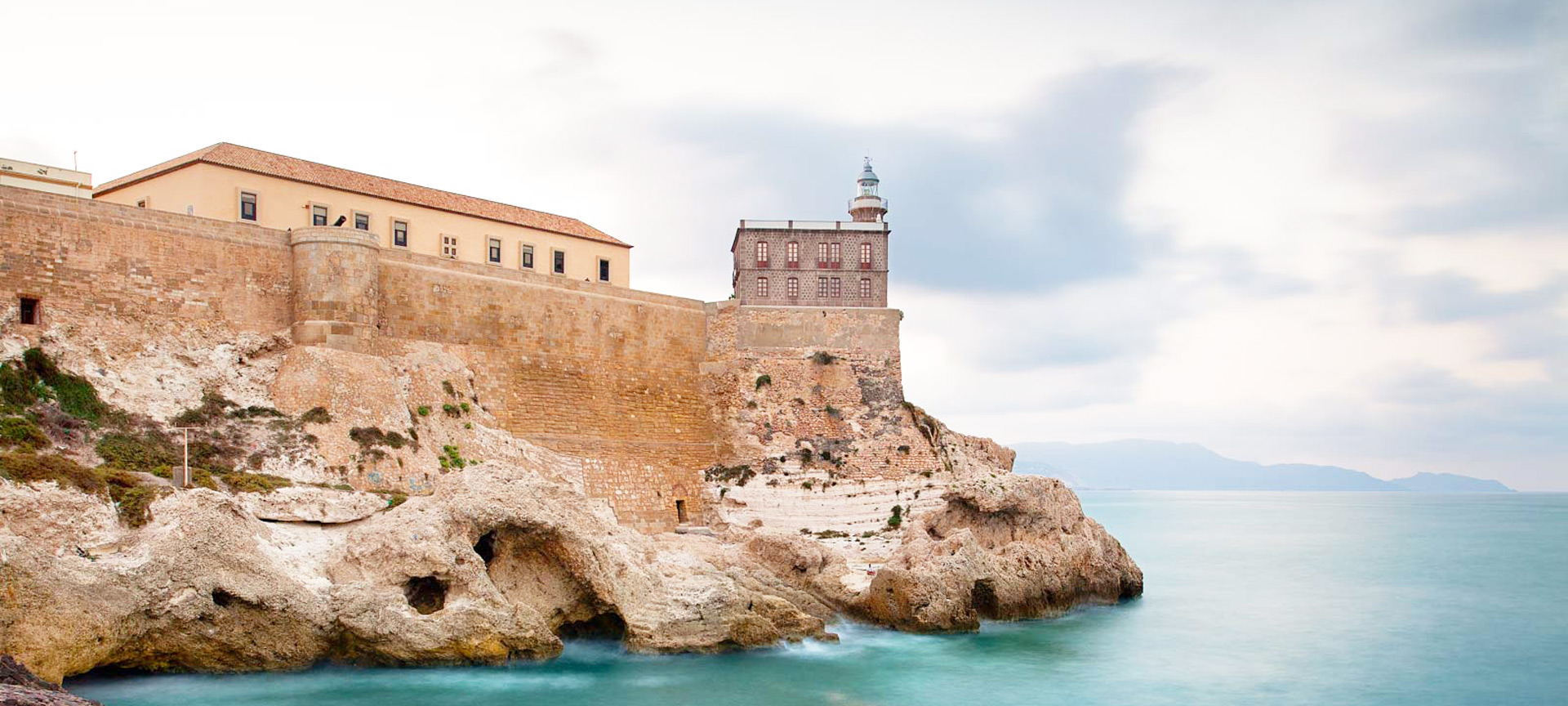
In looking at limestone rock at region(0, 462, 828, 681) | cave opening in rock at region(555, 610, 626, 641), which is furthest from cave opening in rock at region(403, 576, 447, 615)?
cave opening in rock at region(555, 610, 626, 641)

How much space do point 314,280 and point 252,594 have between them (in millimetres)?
8587

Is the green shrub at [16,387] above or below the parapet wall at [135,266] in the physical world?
below

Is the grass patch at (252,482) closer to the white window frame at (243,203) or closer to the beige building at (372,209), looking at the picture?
the beige building at (372,209)

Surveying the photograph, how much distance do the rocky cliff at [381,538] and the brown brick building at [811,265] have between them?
6.49 metres

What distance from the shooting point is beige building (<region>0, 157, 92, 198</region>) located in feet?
74.0

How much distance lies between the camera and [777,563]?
21359mm

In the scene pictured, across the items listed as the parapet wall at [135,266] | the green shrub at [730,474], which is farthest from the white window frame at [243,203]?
the green shrub at [730,474]

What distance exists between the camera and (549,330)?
85.9ft

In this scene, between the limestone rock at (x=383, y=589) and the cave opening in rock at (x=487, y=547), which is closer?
the limestone rock at (x=383, y=589)

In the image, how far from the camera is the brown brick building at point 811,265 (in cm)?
3169

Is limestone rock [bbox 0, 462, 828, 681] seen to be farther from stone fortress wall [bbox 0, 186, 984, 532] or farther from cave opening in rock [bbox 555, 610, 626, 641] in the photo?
stone fortress wall [bbox 0, 186, 984, 532]

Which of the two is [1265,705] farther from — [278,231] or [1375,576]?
[1375,576]

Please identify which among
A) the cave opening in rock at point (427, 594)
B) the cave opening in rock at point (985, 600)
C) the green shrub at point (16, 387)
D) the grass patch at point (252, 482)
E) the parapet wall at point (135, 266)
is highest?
the parapet wall at point (135, 266)

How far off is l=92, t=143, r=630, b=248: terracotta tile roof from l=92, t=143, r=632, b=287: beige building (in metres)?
0.03
